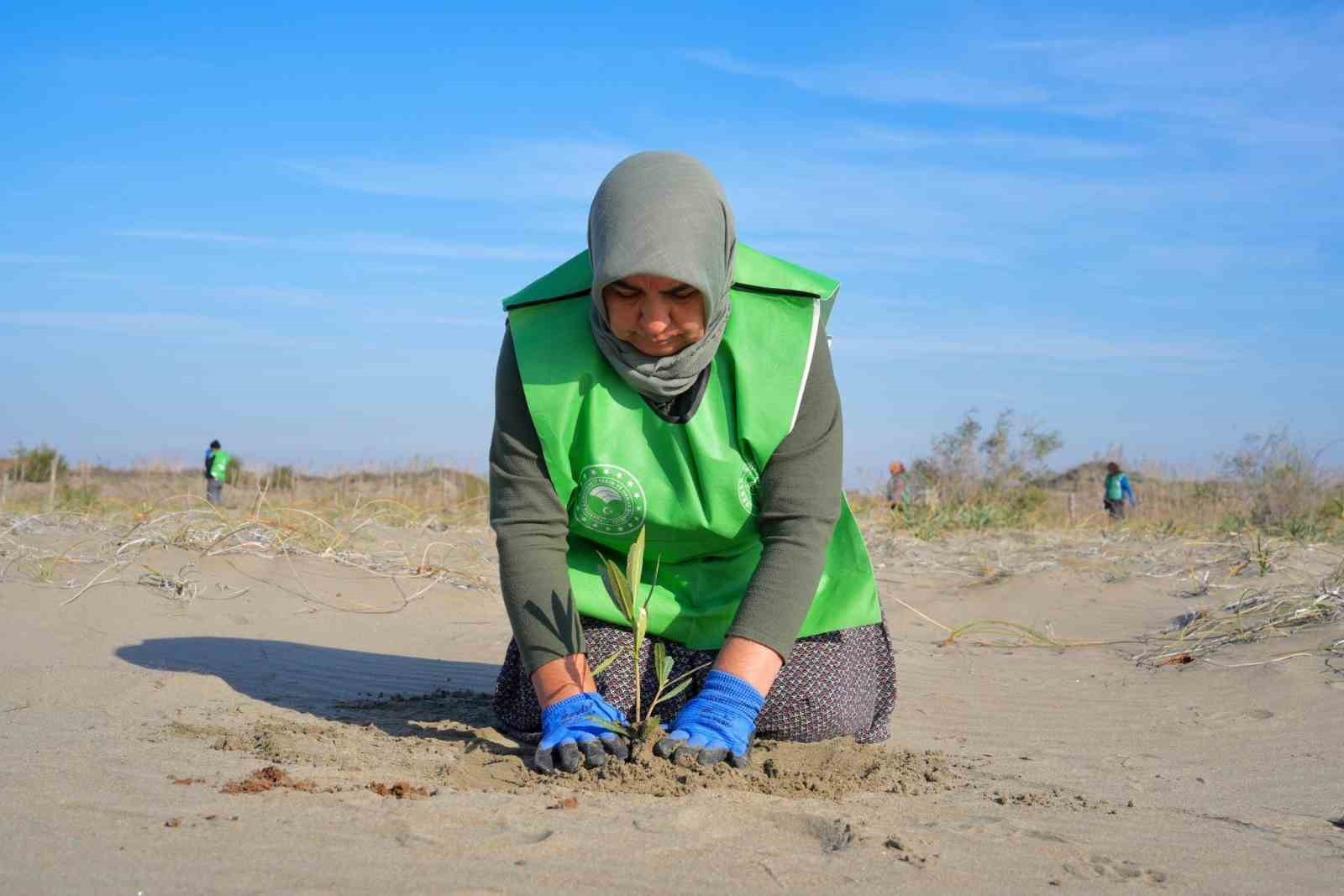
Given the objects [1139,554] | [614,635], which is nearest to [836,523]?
[614,635]

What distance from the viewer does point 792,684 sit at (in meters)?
2.93

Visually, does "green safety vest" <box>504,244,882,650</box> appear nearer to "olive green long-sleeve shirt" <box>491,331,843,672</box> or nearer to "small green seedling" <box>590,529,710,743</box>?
"olive green long-sleeve shirt" <box>491,331,843,672</box>

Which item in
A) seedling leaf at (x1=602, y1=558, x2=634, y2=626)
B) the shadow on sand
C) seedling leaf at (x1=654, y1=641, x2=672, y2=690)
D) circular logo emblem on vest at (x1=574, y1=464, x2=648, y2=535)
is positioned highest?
circular logo emblem on vest at (x1=574, y1=464, x2=648, y2=535)

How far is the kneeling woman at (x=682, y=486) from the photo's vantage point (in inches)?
103

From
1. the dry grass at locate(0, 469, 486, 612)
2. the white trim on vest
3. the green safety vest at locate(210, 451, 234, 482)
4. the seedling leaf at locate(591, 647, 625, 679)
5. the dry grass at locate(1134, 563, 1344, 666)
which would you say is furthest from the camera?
the green safety vest at locate(210, 451, 234, 482)

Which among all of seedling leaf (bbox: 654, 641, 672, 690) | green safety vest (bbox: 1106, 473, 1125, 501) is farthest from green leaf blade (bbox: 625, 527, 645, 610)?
green safety vest (bbox: 1106, 473, 1125, 501)

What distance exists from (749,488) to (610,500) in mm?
333

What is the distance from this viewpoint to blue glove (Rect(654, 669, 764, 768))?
99.2 inches

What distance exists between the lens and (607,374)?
2.85 meters

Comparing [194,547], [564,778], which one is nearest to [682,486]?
[564,778]

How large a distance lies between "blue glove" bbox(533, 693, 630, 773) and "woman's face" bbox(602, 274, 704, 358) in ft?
2.61

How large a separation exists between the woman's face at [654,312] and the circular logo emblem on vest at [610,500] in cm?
33

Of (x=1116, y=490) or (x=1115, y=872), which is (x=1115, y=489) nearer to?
(x=1116, y=490)

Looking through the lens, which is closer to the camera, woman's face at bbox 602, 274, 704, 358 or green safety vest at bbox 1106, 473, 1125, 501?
woman's face at bbox 602, 274, 704, 358
